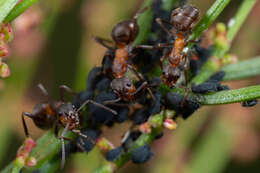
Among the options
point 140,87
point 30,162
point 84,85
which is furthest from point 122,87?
point 84,85

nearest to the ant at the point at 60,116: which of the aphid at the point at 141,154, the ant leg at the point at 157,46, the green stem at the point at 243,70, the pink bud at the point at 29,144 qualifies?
the pink bud at the point at 29,144

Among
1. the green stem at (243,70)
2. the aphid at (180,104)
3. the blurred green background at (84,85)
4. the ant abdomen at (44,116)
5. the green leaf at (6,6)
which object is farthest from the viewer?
the blurred green background at (84,85)

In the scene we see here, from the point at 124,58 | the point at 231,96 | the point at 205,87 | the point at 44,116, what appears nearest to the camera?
the point at 231,96

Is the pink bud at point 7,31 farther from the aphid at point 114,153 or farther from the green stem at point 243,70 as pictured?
the green stem at point 243,70

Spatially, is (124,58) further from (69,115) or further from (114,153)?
(114,153)

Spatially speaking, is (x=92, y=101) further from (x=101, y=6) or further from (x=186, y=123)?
(x=101, y=6)
